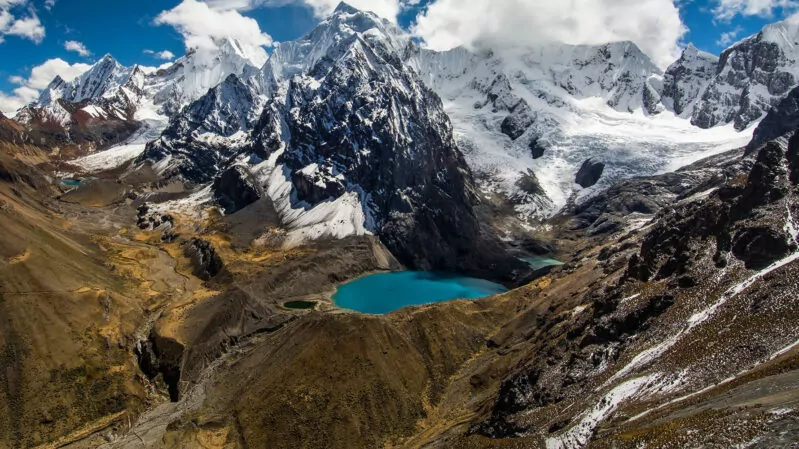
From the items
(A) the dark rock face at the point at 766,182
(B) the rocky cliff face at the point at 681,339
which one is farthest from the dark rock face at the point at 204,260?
(A) the dark rock face at the point at 766,182

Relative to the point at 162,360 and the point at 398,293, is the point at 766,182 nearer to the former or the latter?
the point at 162,360

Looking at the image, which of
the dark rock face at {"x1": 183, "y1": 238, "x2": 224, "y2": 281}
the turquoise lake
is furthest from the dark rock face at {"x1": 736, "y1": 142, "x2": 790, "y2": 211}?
the dark rock face at {"x1": 183, "y1": 238, "x2": 224, "y2": 281}

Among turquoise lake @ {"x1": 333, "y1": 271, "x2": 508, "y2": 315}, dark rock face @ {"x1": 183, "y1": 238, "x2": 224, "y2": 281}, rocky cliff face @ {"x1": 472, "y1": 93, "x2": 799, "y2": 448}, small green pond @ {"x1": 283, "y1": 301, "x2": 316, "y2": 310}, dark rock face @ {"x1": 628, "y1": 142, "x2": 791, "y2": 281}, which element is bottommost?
rocky cliff face @ {"x1": 472, "y1": 93, "x2": 799, "y2": 448}

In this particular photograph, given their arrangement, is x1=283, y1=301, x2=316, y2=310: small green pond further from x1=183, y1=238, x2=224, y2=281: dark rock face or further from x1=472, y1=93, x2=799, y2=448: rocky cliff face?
x1=472, y1=93, x2=799, y2=448: rocky cliff face

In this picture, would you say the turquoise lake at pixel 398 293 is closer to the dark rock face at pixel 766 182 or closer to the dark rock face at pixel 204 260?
the dark rock face at pixel 204 260

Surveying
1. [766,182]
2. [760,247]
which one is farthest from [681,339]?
[766,182]

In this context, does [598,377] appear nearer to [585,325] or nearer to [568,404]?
[568,404]
